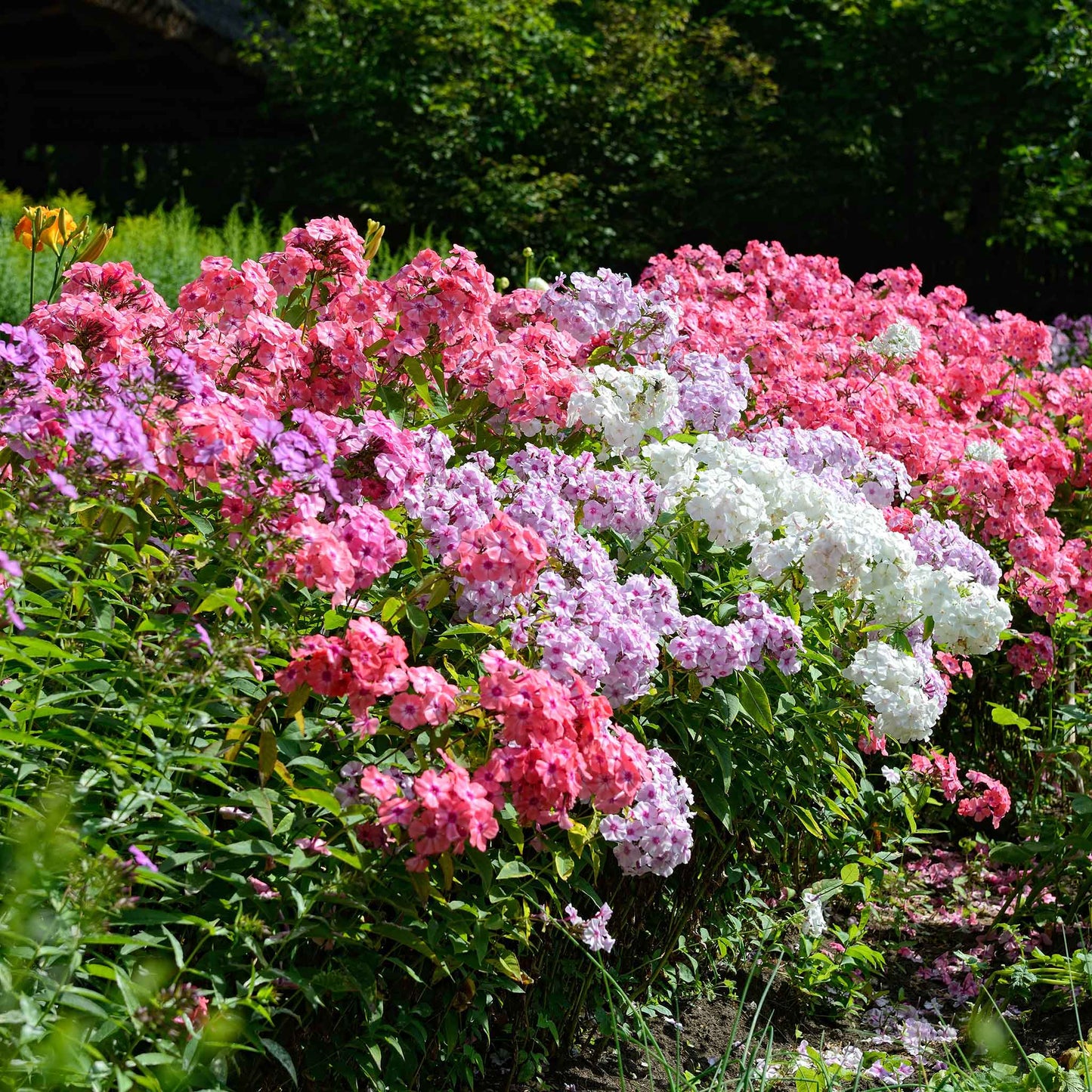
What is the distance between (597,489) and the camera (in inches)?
110

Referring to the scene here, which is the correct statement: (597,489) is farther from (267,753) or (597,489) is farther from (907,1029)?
(907,1029)

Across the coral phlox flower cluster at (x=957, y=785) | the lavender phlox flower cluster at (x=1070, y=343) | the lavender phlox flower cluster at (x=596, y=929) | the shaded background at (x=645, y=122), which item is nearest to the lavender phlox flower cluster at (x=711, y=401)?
the coral phlox flower cluster at (x=957, y=785)

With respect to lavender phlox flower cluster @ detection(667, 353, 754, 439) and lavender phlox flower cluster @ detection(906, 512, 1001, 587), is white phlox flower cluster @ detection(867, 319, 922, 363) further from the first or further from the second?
lavender phlox flower cluster @ detection(906, 512, 1001, 587)

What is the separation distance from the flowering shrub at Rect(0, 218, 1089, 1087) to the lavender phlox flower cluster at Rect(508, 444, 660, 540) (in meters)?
0.01

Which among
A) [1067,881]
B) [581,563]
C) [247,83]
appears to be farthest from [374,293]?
[247,83]

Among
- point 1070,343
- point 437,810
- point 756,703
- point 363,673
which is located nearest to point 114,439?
point 363,673

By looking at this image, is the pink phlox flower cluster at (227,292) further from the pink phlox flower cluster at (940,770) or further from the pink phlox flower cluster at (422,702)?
the pink phlox flower cluster at (940,770)

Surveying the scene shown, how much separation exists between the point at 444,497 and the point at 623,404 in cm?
83

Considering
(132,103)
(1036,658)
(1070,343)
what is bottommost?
(1070,343)

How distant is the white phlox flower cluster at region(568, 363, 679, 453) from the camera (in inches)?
123

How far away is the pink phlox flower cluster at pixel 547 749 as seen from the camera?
6.41 feet

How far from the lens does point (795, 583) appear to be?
9.54 ft

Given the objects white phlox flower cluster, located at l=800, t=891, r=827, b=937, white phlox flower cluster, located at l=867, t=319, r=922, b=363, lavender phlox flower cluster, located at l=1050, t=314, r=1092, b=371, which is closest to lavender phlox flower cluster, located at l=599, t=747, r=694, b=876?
white phlox flower cluster, located at l=800, t=891, r=827, b=937

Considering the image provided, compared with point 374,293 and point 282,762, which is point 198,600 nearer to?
point 282,762
